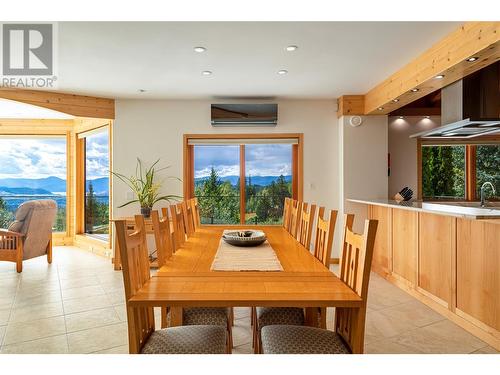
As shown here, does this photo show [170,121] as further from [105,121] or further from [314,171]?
[314,171]

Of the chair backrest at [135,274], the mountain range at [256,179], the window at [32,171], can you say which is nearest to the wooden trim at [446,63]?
the mountain range at [256,179]

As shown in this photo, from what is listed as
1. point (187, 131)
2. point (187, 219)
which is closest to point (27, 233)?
point (187, 131)

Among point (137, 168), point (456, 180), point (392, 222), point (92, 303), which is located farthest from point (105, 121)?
point (456, 180)

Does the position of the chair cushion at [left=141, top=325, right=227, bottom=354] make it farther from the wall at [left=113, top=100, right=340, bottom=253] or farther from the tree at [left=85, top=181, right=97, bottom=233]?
the tree at [left=85, top=181, right=97, bottom=233]

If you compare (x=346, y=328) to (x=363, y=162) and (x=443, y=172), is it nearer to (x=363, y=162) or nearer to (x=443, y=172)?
(x=363, y=162)

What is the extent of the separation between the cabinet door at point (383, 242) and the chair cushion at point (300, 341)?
2859mm

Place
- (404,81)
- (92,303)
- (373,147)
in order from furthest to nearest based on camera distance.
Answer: (373,147), (404,81), (92,303)

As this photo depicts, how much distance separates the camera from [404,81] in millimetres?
3740

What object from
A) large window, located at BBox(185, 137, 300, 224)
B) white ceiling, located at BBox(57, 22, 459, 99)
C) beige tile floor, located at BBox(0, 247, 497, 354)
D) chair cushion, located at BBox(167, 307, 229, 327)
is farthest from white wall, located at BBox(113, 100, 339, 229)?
chair cushion, located at BBox(167, 307, 229, 327)

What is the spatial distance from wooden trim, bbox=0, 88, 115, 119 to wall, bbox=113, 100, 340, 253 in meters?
0.18

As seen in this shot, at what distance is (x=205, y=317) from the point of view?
202 cm

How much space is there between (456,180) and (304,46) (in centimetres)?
447

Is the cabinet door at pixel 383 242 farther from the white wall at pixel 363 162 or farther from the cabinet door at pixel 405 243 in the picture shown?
the white wall at pixel 363 162
